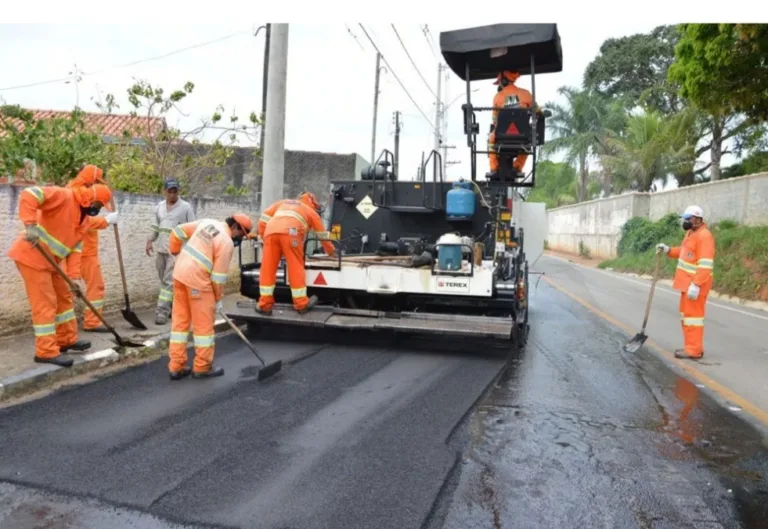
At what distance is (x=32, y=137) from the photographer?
800 centimetres

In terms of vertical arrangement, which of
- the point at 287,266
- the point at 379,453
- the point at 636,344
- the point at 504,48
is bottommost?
the point at 379,453

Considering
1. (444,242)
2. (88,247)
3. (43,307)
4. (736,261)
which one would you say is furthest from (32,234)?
(736,261)

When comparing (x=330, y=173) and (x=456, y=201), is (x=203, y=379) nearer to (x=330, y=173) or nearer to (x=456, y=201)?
(x=456, y=201)

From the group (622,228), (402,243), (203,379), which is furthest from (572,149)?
(203,379)

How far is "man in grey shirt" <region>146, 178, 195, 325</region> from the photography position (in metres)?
7.86

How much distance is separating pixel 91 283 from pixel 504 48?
17.4 feet

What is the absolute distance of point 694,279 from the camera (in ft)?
24.6

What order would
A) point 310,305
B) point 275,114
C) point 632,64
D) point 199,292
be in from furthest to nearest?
1. point 632,64
2. point 275,114
3. point 310,305
4. point 199,292

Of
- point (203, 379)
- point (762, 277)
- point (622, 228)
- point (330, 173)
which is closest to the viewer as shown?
point (203, 379)

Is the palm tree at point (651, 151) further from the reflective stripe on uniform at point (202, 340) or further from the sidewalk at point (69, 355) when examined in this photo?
the reflective stripe on uniform at point (202, 340)

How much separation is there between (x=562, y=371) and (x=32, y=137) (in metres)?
6.50

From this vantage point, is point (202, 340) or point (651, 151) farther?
point (651, 151)

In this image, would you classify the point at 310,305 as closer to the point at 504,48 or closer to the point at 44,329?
the point at 44,329

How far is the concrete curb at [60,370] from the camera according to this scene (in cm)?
511
